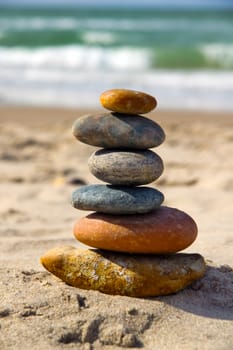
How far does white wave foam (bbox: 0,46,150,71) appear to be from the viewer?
21.5 meters

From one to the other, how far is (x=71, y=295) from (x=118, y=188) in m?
0.70

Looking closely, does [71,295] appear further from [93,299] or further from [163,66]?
[163,66]

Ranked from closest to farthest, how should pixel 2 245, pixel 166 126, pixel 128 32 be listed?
pixel 2 245 → pixel 166 126 → pixel 128 32

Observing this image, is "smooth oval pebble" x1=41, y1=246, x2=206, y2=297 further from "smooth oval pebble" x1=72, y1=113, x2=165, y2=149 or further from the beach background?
"smooth oval pebble" x1=72, y1=113, x2=165, y2=149

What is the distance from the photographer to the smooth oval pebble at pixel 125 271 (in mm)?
4137

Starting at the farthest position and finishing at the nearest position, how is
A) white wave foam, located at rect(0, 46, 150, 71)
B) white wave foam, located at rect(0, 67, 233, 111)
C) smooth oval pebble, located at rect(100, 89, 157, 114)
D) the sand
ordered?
white wave foam, located at rect(0, 46, 150, 71) → white wave foam, located at rect(0, 67, 233, 111) → smooth oval pebble, located at rect(100, 89, 157, 114) → the sand

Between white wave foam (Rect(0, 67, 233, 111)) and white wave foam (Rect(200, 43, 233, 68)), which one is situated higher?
white wave foam (Rect(0, 67, 233, 111))

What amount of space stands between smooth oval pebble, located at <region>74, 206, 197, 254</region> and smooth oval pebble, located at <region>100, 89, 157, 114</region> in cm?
64

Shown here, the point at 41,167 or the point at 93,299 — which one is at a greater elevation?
the point at 93,299

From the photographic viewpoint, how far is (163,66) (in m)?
20.9

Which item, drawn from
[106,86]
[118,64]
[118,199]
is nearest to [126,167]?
[118,199]

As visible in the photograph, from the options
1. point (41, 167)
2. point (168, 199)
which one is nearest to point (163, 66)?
point (41, 167)

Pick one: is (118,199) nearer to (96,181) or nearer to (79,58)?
(96,181)

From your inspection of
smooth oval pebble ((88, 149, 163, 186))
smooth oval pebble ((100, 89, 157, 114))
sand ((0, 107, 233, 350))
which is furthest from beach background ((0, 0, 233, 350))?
smooth oval pebble ((100, 89, 157, 114))
